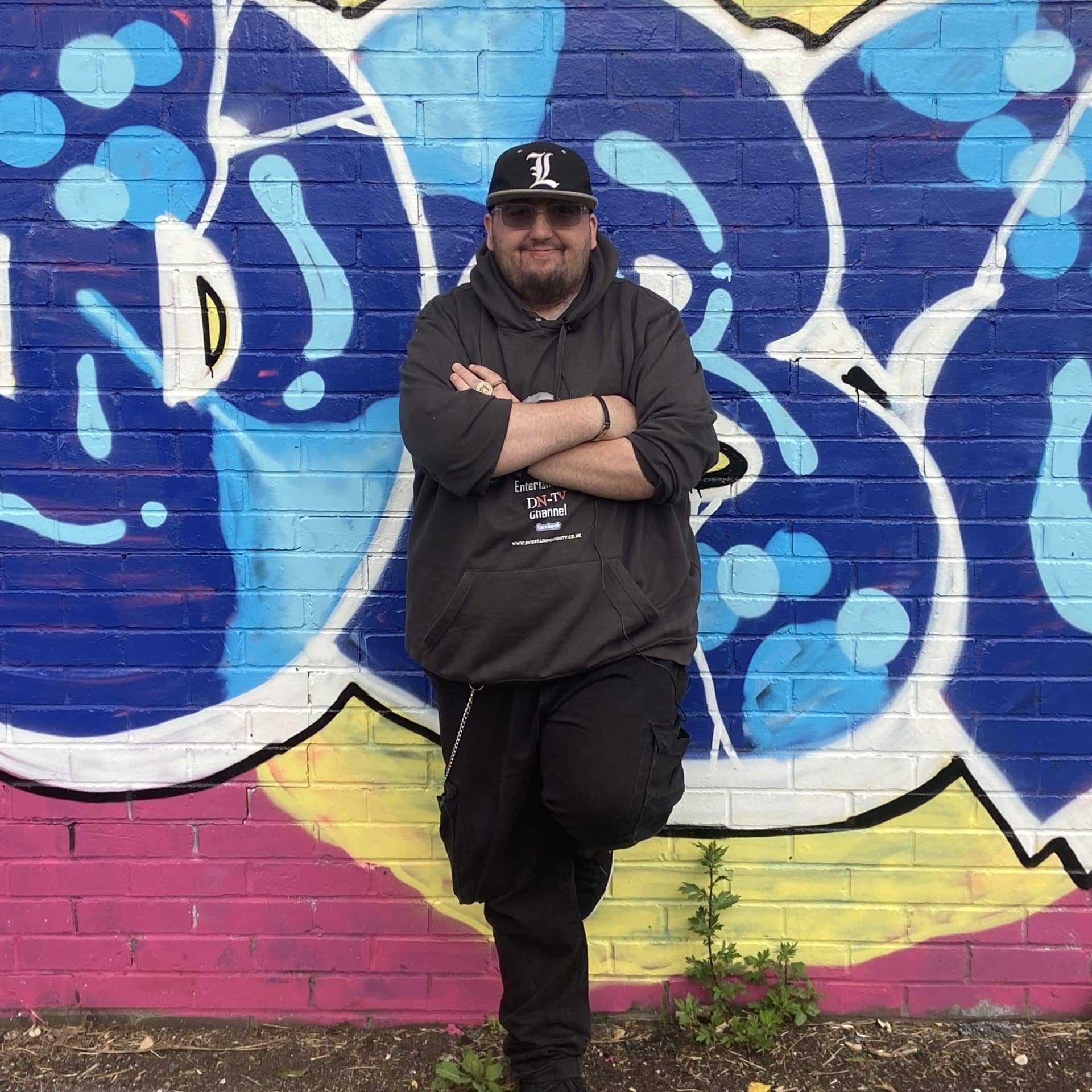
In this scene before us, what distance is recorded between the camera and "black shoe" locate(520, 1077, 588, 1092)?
2.55m

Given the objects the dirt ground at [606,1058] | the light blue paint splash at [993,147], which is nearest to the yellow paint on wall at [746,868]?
the dirt ground at [606,1058]

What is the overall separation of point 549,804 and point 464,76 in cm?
186

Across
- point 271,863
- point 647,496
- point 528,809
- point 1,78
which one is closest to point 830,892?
point 528,809

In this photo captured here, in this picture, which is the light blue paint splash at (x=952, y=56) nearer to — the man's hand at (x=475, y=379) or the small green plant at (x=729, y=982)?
the man's hand at (x=475, y=379)

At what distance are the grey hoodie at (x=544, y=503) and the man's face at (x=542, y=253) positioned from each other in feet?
0.16

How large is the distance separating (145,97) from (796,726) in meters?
2.43

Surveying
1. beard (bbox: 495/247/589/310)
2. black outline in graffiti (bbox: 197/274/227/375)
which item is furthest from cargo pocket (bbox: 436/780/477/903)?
black outline in graffiti (bbox: 197/274/227/375)

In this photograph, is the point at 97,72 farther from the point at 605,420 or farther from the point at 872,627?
the point at 872,627

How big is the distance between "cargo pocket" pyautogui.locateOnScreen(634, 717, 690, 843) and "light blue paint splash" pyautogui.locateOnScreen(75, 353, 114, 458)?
1.69 meters

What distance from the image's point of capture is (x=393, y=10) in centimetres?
274

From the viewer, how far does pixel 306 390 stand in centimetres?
287

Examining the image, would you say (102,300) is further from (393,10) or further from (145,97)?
(393,10)

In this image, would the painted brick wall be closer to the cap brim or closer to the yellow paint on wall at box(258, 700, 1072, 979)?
the yellow paint on wall at box(258, 700, 1072, 979)

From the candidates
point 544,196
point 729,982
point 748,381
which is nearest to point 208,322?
point 544,196
